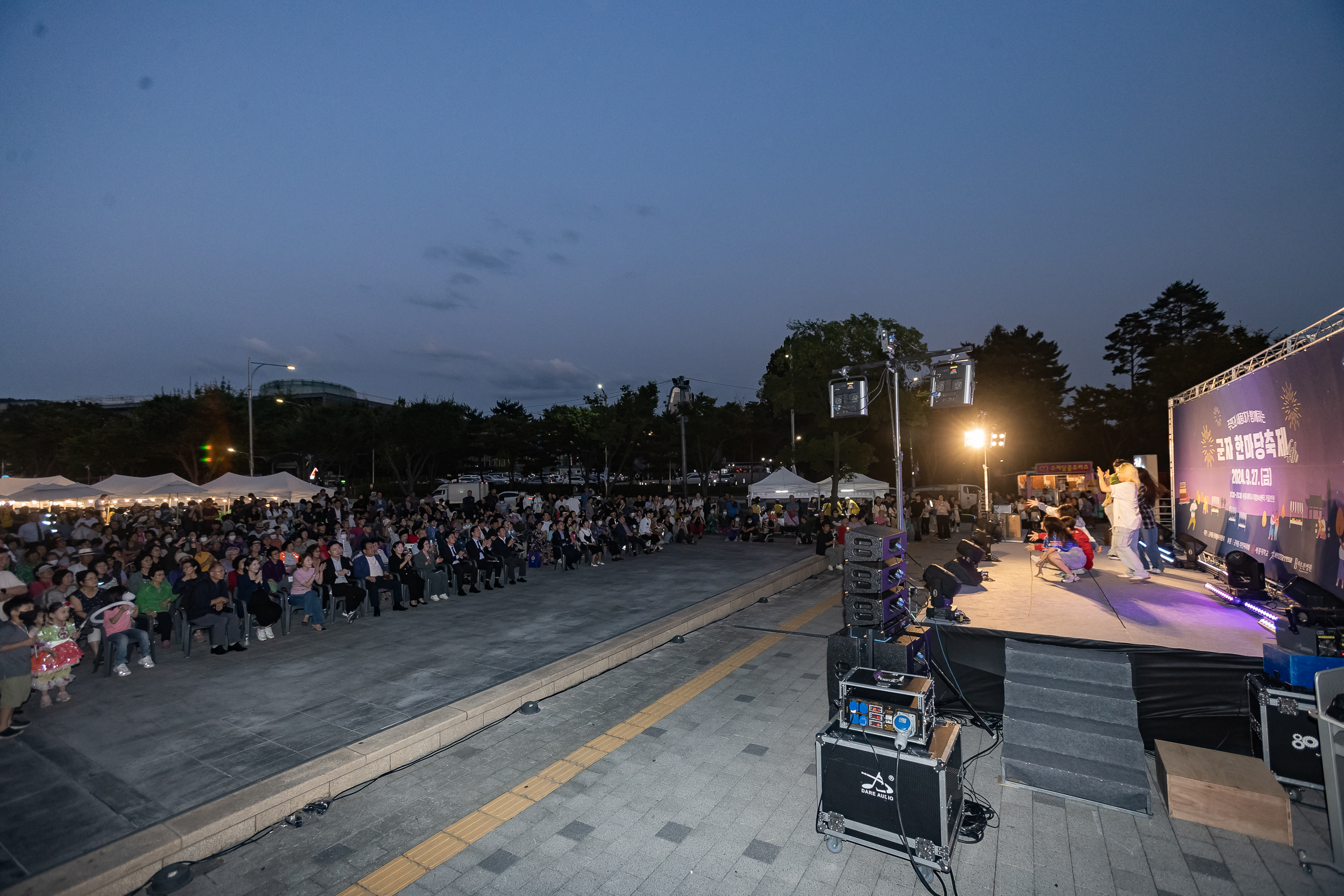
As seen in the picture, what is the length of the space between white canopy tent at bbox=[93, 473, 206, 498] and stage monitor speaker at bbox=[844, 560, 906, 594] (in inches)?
830

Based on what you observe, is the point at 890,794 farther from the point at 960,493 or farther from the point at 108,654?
the point at 960,493

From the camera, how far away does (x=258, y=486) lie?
18703 mm

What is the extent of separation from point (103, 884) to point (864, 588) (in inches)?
224

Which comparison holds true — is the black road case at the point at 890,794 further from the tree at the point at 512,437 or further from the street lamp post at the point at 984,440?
the tree at the point at 512,437

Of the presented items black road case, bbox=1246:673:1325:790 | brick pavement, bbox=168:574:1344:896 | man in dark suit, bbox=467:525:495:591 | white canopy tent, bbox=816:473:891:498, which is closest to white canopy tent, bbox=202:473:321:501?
man in dark suit, bbox=467:525:495:591

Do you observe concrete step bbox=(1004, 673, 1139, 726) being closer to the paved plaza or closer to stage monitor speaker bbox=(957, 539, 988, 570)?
stage monitor speaker bbox=(957, 539, 988, 570)

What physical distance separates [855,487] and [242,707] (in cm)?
2229

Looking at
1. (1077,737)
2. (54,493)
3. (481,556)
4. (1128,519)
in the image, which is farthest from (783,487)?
(54,493)

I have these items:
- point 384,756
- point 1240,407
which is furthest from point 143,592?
point 1240,407

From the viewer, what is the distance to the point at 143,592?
7559 millimetres

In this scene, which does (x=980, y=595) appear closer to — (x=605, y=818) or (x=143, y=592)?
(x=605, y=818)

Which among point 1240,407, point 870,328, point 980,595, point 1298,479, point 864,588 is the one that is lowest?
point 980,595

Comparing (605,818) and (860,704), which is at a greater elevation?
(860,704)

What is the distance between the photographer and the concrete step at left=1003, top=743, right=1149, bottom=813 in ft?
13.6
